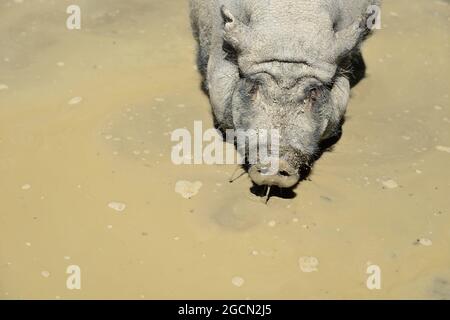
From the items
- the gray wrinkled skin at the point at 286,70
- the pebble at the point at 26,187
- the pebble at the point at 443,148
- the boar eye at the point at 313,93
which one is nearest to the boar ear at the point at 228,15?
the gray wrinkled skin at the point at 286,70

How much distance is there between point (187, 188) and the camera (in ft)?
21.0

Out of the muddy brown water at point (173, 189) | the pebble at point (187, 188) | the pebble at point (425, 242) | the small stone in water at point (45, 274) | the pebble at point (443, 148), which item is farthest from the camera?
the pebble at point (443, 148)

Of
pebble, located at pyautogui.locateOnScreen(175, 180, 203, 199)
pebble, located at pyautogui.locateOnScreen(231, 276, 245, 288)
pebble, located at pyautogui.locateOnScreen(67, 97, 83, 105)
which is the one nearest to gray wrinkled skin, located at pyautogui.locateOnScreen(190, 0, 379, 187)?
pebble, located at pyautogui.locateOnScreen(175, 180, 203, 199)

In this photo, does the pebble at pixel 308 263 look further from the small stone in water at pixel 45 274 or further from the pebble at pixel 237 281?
the small stone in water at pixel 45 274

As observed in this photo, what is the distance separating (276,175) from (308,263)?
2.63 feet

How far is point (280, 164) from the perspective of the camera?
19.6 feet

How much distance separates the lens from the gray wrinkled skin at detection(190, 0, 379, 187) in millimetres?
6133

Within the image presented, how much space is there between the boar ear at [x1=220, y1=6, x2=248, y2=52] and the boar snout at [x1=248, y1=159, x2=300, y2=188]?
115cm

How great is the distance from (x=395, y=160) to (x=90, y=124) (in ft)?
10.1

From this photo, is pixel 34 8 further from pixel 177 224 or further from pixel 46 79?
pixel 177 224

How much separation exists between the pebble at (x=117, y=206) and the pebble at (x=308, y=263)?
1.60 meters

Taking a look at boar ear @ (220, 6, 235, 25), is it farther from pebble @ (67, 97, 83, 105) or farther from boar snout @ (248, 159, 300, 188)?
pebble @ (67, 97, 83, 105)

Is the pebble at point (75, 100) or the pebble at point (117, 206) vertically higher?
the pebble at point (117, 206)

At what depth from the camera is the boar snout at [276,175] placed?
19.6 ft
